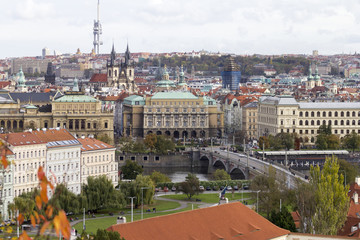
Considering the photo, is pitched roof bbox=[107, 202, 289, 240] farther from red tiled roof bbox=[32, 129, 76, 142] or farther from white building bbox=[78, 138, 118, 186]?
white building bbox=[78, 138, 118, 186]

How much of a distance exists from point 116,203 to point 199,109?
75.1m

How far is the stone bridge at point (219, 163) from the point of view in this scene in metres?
85.0

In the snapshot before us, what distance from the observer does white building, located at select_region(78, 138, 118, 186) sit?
65438 mm

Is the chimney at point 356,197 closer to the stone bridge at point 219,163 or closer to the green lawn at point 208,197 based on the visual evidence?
the green lawn at point 208,197

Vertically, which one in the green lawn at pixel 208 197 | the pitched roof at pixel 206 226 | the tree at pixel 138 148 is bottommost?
the tree at pixel 138 148

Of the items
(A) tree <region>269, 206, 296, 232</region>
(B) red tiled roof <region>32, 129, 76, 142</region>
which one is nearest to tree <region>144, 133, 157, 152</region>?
(B) red tiled roof <region>32, 129, 76, 142</region>

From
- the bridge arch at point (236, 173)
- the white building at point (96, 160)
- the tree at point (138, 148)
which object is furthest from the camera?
the tree at point (138, 148)

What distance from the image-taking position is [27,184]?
2271 inches

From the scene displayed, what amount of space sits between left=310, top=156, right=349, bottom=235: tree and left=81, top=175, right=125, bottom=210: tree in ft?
60.8

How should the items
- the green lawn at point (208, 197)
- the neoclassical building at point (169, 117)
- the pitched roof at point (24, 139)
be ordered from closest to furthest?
the pitched roof at point (24, 139) → the green lawn at point (208, 197) → the neoclassical building at point (169, 117)

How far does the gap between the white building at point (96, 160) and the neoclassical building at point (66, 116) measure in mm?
49200

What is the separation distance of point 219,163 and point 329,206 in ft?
191

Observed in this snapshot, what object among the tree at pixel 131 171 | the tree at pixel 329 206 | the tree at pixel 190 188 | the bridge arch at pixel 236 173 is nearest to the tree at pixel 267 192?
the tree at pixel 190 188

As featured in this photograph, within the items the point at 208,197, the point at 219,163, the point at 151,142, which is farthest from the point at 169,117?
the point at 208,197
